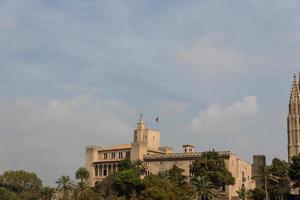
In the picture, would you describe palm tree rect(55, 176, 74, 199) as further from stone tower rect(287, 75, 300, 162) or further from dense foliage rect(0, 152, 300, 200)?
stone tower rect(287, 75, 300, 162)

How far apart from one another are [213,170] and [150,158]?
1992 centimetres

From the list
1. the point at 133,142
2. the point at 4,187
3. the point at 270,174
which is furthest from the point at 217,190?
the point at 4,187

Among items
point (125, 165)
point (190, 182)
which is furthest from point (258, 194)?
point (125, 165)

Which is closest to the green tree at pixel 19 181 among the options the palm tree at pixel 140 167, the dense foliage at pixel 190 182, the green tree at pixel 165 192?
the dense foliage at pixel 190 182

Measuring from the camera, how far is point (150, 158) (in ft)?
359

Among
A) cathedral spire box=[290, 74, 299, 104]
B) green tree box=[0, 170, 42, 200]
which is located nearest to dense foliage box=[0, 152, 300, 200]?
green tree box=[0, 170, 42, 200]

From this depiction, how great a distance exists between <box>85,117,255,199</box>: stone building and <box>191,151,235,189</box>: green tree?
27.7 ft

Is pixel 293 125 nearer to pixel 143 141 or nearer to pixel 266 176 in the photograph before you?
pixel 143 141

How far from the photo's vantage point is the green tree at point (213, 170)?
90.7 m

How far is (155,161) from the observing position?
109 meters

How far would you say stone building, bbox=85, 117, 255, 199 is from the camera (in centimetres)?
10519

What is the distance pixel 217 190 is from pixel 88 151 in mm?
31176

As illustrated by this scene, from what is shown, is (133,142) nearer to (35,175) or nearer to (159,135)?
(159,135)

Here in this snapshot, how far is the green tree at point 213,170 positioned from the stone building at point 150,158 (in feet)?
27.7
